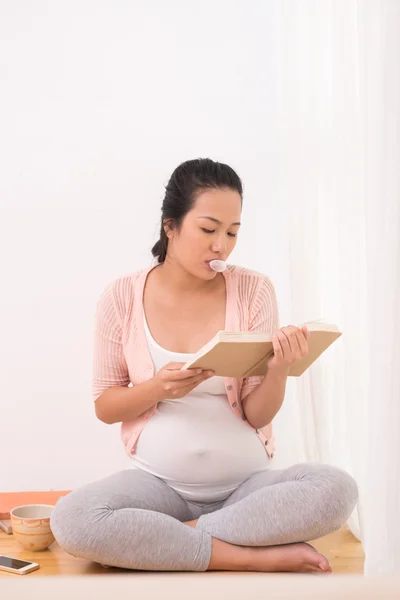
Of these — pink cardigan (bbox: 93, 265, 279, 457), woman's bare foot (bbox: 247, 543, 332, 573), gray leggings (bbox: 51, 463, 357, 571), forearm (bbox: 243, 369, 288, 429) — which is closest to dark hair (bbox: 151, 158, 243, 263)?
pink cardigan (bbox: 93, 265, 279, 457)

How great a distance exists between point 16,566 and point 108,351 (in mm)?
547

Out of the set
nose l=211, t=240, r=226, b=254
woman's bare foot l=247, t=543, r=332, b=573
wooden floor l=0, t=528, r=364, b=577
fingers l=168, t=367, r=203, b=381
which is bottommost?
wooden floor l=0, t=528, r=364, b=577

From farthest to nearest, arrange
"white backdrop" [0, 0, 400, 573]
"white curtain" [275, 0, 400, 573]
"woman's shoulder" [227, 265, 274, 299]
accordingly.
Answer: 1. "white backdrop" [0, 0, 400, 573]
2. "woman's shoulder" [227, 265, 274, 299]
3. "white curtain" [275, 0, 400, 573]

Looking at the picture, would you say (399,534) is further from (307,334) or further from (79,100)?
(79,100)

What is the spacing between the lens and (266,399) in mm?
1719

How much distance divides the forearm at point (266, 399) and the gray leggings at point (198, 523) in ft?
0.55

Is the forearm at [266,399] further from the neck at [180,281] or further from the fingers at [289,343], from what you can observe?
the neck at [180,281]

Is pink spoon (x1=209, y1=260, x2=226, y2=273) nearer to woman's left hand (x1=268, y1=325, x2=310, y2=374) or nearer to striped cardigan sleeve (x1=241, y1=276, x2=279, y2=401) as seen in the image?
striped cardigan sleeve (x1=241, y1=276, x2=279, y2=401)

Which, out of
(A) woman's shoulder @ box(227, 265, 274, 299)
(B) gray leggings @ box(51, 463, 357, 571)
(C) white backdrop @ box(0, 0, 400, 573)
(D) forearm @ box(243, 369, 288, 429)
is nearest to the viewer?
(B) gray leggings @ box(51, 463, 357, 571)

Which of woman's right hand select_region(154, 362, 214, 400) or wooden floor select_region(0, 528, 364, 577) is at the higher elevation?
woman's right hand select_region(154, 362, 214, 400)

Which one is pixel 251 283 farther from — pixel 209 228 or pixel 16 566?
pixel 16 566

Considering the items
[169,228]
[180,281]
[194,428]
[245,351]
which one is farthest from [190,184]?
[194,428]

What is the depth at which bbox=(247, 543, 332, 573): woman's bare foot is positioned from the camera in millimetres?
1578

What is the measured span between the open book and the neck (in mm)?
316
